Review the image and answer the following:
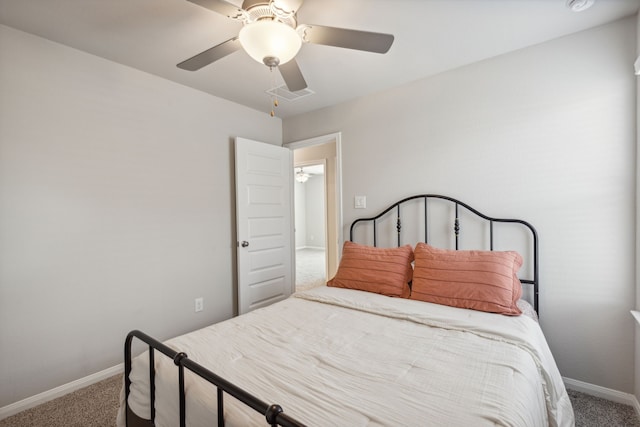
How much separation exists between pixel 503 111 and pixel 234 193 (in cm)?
258

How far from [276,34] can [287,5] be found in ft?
0.73

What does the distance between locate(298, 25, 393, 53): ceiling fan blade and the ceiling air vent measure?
134cm

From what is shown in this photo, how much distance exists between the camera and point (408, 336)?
1582mm

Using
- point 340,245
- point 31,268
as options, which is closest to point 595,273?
point 340,245

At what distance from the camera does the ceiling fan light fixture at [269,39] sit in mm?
1402

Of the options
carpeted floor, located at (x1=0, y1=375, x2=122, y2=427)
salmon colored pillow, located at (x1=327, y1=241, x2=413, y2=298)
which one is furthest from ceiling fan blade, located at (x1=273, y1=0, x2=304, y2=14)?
carpeted floor, located at (x1=0, y1=375, x2=122, y2=427)

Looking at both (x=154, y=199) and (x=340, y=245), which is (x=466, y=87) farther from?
(x=154, y=199)

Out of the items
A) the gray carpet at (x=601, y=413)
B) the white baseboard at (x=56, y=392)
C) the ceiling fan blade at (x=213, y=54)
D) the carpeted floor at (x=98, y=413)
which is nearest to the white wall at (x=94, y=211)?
the white baseboard at (x=56, y=392)

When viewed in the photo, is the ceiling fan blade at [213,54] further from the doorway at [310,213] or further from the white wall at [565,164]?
the doorway at [310,213]

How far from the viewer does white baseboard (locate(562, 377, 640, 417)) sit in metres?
1.91

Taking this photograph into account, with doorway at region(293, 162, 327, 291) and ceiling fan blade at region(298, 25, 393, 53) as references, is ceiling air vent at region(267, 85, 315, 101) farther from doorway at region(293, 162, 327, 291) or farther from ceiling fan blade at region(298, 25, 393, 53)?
doorway at region(293, 162, 327, 291)

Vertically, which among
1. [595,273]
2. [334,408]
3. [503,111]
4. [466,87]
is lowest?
[334,408]

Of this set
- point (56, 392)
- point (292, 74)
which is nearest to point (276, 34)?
point (292, 74)

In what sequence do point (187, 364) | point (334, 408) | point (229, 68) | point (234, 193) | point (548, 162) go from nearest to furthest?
point (334, 408), point (187, 364), point (548, 162), point (229, 68), point (234, 193)
